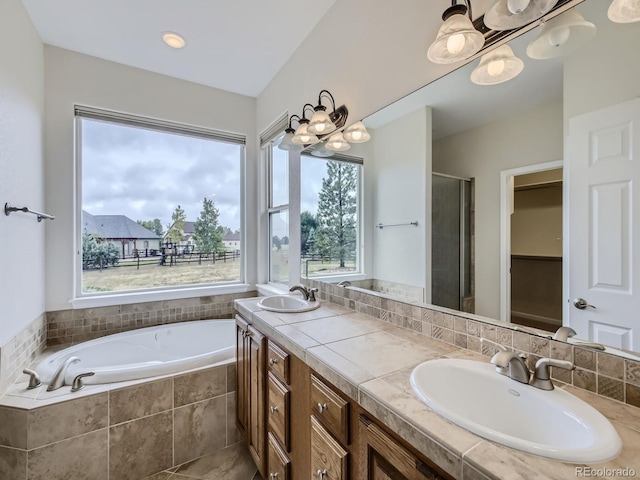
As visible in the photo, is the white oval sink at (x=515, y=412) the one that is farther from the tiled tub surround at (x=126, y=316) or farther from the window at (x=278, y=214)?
the tiled tub surround at (x=126, y=316)

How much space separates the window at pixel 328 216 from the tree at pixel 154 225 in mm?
1444

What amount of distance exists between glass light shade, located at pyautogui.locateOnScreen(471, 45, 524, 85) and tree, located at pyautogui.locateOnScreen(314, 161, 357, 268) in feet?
2.74

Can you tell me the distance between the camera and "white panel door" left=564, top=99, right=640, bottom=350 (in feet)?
2.51

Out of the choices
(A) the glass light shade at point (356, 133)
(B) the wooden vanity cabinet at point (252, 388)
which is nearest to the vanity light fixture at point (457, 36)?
(A) the glass light shade at point (356, 133)

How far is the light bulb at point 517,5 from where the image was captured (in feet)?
2.91

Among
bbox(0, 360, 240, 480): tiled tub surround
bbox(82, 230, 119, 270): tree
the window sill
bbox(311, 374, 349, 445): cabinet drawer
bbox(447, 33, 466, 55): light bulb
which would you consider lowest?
bbox(0, 360, 240, 480): tiled tub surround

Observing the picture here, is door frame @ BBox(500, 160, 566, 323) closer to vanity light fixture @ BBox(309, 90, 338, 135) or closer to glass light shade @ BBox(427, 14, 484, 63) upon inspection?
glass light shade @ BBox(427, 14, 484, 63)

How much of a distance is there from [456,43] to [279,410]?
166 centimetres

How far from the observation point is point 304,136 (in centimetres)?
200

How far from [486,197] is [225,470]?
209 cm

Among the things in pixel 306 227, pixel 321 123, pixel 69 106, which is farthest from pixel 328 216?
pixel 69 106

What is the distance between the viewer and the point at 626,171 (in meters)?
0.77

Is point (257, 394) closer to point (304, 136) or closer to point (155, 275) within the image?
point (304, 136)

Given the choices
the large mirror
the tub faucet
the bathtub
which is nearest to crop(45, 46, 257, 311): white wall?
the bathtub
